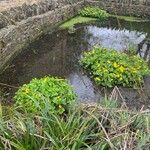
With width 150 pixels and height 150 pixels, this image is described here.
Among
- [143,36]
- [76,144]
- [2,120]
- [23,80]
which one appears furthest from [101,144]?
[143,36]

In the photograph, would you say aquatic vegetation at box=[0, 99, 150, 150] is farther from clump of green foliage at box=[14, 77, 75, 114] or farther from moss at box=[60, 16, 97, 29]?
moss at box=[60, 16, 97, 29]

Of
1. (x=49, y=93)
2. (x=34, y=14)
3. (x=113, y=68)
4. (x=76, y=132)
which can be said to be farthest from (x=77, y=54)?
(x=76, y=132)

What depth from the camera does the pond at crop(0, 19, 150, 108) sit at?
8.36 m

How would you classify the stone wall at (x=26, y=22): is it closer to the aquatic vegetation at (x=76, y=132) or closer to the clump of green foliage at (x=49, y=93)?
the clump of green foliage at (x=49, y=93)

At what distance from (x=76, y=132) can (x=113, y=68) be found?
223 inches

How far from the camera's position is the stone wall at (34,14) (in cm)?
953

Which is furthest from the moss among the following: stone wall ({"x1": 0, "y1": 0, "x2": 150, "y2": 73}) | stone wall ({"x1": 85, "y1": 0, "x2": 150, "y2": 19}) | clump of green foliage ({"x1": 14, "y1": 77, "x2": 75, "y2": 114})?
clump of green foliage ({"x1": 14, "y1": 77, "x2": 75, "y2": 114})

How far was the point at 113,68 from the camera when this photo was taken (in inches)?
360

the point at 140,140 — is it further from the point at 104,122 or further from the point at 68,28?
the point at 68,28

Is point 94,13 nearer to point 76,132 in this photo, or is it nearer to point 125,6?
point 125,6

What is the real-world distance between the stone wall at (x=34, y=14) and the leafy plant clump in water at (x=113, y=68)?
1929mm

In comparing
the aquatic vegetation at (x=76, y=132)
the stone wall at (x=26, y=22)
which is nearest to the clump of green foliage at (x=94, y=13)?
the stone wall at (x=26, y=22)

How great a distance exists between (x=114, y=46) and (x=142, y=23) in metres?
4.29

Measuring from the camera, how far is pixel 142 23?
1583cm
